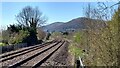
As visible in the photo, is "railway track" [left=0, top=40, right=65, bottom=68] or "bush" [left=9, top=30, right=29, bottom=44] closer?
"railway track" [left=0, top=40, right=65, bottom=68]

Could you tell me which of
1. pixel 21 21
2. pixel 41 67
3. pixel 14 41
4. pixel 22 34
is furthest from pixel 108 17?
pixel 21 21

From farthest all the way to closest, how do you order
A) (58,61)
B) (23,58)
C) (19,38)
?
(19,38)
(23,58)
(58,61)

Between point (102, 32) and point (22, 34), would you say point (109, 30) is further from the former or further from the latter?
point (22, 34)

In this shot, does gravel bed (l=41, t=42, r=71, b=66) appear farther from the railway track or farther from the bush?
the bush

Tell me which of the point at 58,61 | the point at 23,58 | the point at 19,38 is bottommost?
the point at 58,61

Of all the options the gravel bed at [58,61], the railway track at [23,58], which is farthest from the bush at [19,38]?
the gravel bed at [58,61]

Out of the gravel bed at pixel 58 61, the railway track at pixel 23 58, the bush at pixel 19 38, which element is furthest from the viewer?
the bush at pixel 19 38

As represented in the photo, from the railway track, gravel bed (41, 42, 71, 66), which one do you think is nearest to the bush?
the railway track

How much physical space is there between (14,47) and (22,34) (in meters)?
12.7

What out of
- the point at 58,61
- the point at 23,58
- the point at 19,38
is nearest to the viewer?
the point at 58,61

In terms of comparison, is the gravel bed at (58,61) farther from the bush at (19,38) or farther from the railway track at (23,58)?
the bush at (19,38)

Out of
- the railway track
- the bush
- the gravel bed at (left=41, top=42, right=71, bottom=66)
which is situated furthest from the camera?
the bush

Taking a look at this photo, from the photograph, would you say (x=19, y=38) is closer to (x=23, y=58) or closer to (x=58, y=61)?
(x=23, y=58)

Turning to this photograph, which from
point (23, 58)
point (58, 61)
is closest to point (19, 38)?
point (23, 58)
